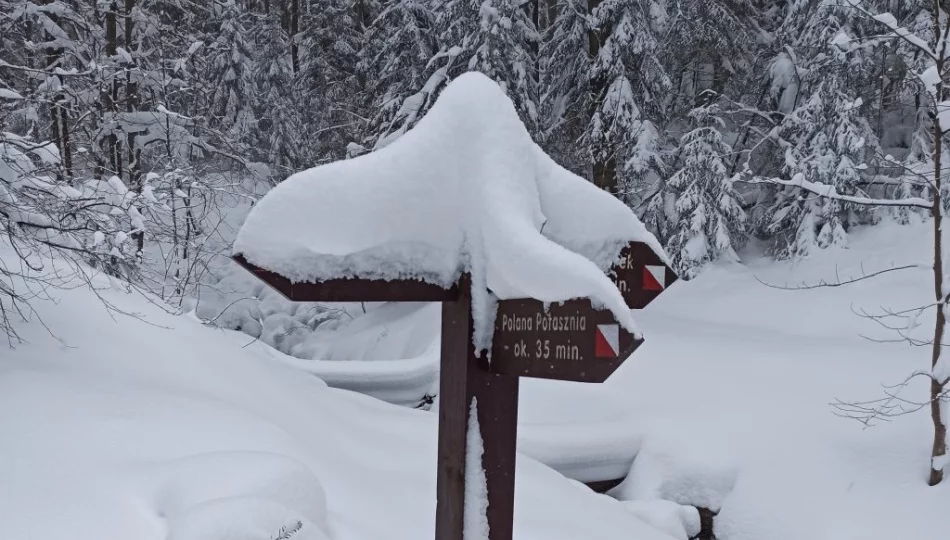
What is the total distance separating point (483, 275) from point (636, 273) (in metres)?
0.63

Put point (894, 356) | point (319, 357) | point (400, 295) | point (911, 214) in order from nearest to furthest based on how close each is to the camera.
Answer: point (400, 295) < point (894, 356) < point (911, 214) < point (319, 357)

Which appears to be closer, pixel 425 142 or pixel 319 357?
pixel 425 142

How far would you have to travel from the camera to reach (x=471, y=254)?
2.40m

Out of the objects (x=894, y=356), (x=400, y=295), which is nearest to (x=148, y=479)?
(x=400, y=295)

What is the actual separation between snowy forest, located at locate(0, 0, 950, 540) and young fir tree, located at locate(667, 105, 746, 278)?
0.07 meters

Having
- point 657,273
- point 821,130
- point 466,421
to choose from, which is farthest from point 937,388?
point 821,130

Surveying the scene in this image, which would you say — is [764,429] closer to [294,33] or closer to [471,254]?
[471,254]

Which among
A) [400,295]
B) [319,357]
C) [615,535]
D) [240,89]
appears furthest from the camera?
[240,89]

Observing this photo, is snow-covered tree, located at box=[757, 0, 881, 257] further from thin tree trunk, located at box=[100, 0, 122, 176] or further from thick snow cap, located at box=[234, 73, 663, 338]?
thick snow cap, located at box=[234, 73, 663, 338]

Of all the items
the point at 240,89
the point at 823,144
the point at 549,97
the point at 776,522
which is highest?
the point at 240,89

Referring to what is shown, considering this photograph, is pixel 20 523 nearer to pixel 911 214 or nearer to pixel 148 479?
pixel 148 479

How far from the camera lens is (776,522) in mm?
7070

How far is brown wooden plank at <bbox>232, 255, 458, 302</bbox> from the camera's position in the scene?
7.14 feet

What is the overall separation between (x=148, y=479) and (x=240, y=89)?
739 inches
